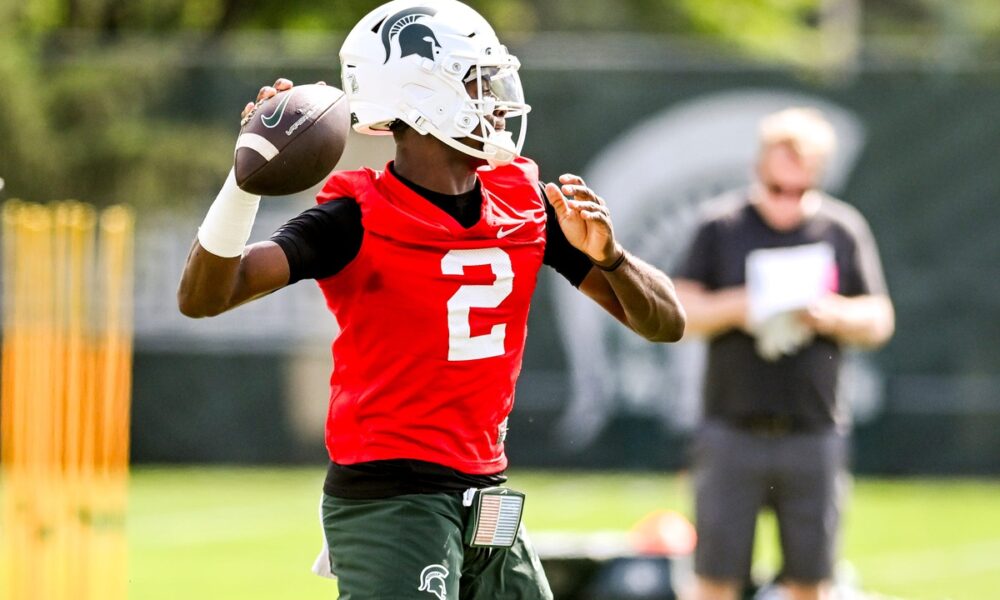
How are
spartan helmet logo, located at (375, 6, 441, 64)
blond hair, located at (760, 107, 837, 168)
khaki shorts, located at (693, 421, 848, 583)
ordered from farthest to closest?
blond hair, located at (760, 107, 837, 168) < khaki shorts, located at (693, 421, 848, 583) < spartan helmet logo, located at (375, 6, 441, 64)

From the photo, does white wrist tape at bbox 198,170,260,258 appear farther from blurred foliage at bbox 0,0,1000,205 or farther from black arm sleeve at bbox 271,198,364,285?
blurred foliage at bbox 0,0,1000,205

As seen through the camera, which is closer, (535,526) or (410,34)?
(410,34)

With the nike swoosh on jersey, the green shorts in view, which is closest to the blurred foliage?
the green shorts

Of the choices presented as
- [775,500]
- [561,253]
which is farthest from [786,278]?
[561,253]

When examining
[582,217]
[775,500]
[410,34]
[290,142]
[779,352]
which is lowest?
[775,500]

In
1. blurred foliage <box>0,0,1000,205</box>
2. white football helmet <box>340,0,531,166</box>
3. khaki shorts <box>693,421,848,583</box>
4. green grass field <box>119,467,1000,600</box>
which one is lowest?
green grass field <box>119,467,1000,600</box>


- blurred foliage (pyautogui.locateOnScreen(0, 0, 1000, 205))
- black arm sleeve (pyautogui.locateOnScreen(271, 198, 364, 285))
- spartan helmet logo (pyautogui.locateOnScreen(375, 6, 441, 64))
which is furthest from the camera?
blurred foliage (pyautogui.locateOnScreen(0, 0, 1000, 205))

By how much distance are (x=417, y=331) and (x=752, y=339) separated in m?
2.58

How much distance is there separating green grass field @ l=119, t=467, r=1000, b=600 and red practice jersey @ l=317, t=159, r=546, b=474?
441 cm

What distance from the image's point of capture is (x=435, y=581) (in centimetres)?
391

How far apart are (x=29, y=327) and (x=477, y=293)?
12.4ft

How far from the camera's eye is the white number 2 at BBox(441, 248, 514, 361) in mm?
4070

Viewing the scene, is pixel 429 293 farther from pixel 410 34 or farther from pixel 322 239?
pixel 410 34

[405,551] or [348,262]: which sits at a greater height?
[348,262]
